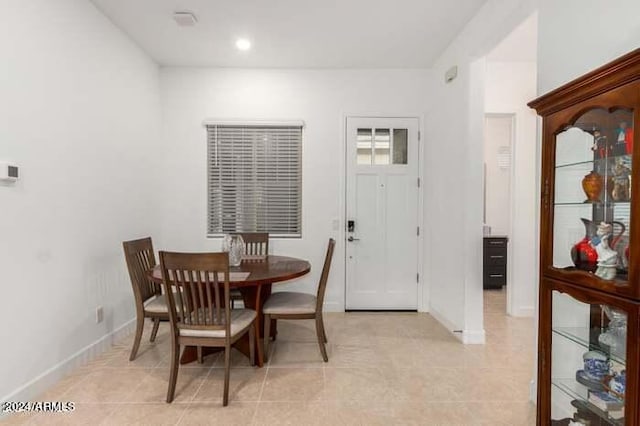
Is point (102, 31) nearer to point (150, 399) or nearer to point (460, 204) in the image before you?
point (150, 399)

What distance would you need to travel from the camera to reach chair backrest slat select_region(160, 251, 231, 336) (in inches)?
81.4

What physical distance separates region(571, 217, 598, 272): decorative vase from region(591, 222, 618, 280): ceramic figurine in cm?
2

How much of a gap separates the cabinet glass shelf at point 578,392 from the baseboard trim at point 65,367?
2.99 meters

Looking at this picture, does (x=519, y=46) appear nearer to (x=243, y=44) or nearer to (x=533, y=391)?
(x=243, y=44)

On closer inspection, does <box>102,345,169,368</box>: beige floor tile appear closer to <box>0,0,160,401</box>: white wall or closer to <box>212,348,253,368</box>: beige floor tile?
<box>0,0,160,401</box>: white wall

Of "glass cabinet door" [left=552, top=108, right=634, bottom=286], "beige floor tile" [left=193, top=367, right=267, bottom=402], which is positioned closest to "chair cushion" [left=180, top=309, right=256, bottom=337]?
"beige floor tile" [left=193, top=367, right=267, bottom=402]

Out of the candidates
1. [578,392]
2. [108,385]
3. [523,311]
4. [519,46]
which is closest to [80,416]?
[108,385]

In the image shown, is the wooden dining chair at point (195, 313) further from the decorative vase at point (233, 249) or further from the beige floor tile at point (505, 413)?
the beige floor tile at point (505, 413)

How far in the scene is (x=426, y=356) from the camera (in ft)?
9.42

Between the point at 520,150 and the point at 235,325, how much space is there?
11.7ft

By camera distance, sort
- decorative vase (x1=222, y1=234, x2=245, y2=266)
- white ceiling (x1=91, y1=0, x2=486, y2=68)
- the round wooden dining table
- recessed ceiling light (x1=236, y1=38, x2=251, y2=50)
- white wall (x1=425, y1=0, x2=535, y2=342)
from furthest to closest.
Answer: recessed ceiling light (x1=236, y1=38, x2=251, y2=50) < white wall (x1=425, y1=0, x2=535, y2=342) < decorative vase (x1=222, y1=234, x2=245, y2=266) < white ceiling (x1=91, y1=0, x2=486, y2=68) < the round wooden dining table

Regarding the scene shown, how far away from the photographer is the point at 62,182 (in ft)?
8.13

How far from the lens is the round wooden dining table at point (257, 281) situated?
2.45 metres

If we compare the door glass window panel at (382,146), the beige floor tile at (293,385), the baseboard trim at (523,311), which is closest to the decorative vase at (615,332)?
the beige floor tile at (293,385)
